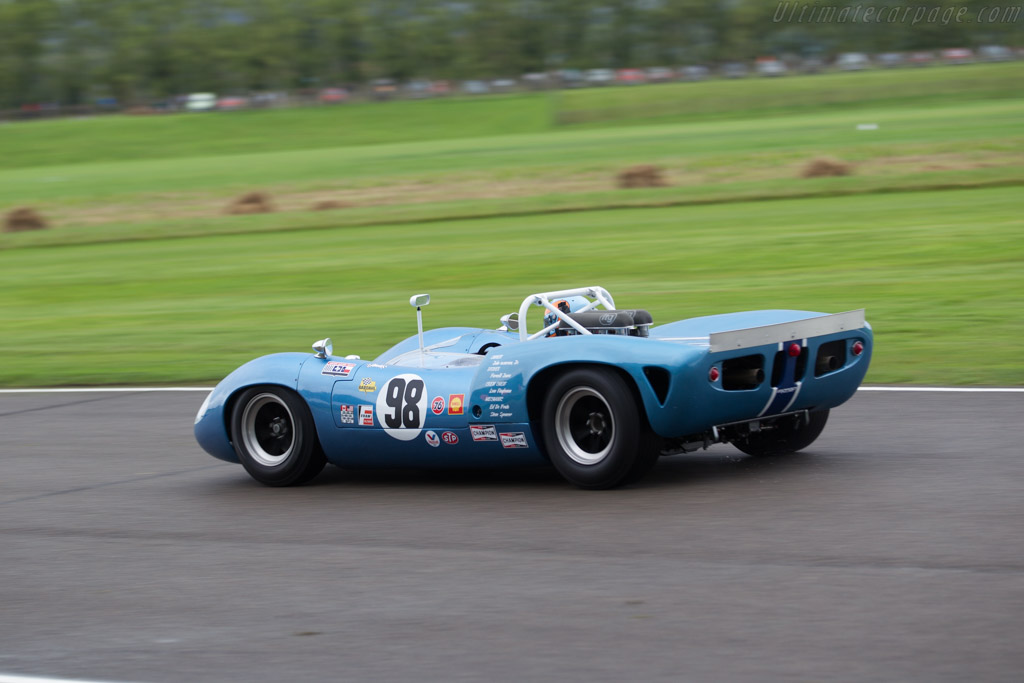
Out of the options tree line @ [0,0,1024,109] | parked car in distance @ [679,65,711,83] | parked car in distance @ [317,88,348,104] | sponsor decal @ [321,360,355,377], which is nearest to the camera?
sponsor decal @ [321,360,355,377]

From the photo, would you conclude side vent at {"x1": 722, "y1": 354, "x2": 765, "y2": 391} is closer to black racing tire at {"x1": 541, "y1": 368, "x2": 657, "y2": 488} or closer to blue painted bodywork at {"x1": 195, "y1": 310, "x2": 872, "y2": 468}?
blue painted bodywork at {"x1": 195, "y1": 310, "x2": 872, "y2": 468}

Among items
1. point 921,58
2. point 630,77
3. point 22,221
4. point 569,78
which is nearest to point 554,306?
point 22,221

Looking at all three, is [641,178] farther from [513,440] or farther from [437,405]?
[513,440]

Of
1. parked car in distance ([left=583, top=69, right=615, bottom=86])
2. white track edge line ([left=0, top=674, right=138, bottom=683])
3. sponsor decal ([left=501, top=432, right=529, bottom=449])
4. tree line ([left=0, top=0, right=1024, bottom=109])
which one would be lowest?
white track edge line ([left=0, top=674, right=138, bottom=683])

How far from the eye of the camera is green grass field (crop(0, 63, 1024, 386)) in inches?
566

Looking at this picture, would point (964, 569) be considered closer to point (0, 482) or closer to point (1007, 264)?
point (0, 482)

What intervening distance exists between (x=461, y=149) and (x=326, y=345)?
167 feet

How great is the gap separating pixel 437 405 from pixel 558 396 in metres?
0.74

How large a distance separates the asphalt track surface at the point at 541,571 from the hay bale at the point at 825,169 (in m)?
20.9

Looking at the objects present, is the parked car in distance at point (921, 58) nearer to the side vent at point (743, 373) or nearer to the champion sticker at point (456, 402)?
the side vent at point (743, 373)

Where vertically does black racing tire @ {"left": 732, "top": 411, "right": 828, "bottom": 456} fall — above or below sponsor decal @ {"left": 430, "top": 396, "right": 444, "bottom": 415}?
below

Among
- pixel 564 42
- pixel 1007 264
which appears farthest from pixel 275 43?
pixel 1007 264

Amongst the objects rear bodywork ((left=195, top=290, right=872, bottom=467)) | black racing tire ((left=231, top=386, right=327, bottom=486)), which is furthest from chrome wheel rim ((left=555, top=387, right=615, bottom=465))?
black racing tire ((left=231, top=386, right=327, bottom=486))

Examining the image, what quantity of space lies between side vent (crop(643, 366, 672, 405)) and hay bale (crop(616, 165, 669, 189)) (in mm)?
24177
